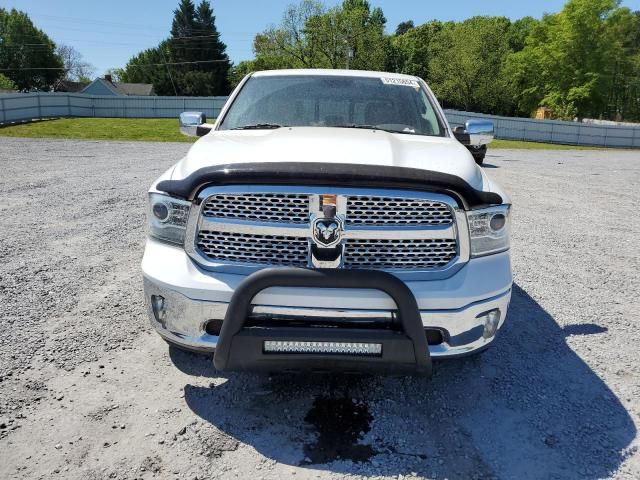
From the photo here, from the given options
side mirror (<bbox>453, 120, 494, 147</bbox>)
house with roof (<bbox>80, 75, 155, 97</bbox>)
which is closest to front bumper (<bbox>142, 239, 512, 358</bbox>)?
side mirror (<bbox>453, 120, 494, 147</bbox>)

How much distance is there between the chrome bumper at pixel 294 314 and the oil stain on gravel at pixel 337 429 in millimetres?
560

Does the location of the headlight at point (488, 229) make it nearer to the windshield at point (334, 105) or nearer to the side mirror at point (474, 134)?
the windshield at point (334, 105)

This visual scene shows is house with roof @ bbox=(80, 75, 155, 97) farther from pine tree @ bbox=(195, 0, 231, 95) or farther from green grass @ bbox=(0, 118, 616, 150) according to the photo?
green grass @ bbox=(0, 118, 616, 150)

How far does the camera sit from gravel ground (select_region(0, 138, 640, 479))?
246 cm

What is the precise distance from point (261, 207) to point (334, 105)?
1.83 metres

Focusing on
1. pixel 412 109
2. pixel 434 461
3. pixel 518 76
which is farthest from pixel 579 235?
pixel 518 76

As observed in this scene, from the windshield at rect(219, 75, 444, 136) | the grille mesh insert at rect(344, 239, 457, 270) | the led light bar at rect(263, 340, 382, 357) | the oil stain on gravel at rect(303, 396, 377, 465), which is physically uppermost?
the windshield at rect(219, 75, 444, 136)

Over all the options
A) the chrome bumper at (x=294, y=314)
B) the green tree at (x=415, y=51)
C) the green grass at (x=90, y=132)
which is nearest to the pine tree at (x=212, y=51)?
the green tree at (x=415, y=51)

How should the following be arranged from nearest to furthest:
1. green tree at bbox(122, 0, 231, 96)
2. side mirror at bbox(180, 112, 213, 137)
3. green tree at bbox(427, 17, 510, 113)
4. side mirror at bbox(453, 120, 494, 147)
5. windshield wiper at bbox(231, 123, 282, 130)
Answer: windshield wiper at bbox(231, 123, 282, 130) < side mirror at bbox(453, 120, 494, 147) < side mirror at bbox(180, 112, 213, 137) < green tree at bbox(427, 17, 510, 113) < green tree at bbox(122, 0, 231, 96)

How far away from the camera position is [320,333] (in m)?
2.41

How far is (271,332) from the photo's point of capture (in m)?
2.41

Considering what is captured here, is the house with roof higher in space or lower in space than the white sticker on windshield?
higher

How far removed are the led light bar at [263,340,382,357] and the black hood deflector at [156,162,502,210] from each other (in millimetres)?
738

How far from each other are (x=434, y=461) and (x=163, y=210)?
5.91ft
